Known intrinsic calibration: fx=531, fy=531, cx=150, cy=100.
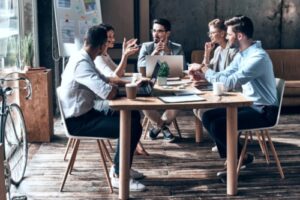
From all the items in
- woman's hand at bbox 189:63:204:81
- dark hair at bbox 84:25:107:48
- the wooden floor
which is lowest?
the wooden floor

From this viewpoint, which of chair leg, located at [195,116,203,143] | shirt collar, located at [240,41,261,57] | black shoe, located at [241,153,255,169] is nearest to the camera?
shirt collar, located at [240,41,261,57]

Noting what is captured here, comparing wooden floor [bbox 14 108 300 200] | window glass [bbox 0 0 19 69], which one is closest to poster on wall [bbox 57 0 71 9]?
window glass [bbox 0 0 19 69]

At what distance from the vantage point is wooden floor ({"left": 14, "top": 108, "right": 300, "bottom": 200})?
411cm

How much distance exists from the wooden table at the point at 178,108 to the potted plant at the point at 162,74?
60 cm

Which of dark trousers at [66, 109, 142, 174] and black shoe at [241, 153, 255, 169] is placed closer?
dark trousers at [66, 109, 142, 174]

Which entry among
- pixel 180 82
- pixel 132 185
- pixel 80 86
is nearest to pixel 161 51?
pixel 180 82

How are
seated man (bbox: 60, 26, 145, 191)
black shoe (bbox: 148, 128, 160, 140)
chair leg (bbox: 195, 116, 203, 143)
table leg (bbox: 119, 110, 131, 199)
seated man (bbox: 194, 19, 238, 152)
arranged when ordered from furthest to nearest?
black shoe (bbox: 148, 128, 160, 140)
chair leg (bbox: 195, 116, 203, 143)
seated man (bbox: 194, 19, 238, 152)
seated man (bbox: 60, 26, 145, 191)
table leg (bbox: 119, 110, 131, 199)

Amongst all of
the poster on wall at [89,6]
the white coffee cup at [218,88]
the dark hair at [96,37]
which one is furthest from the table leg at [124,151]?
the poster on wall at [89,6]

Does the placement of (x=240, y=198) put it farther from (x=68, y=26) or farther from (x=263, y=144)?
(x=68, y=26)

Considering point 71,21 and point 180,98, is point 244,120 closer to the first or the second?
point 180,98

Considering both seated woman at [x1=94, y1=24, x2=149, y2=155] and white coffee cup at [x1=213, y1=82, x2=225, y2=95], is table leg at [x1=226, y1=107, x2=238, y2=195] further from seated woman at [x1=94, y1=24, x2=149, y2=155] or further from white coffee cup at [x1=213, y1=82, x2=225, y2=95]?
seated woman at [x1=94, y1=24, x2=149, y2=155]

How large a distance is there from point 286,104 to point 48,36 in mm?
3220

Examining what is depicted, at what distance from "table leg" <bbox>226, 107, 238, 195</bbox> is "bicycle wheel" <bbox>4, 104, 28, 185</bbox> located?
5.53 ft

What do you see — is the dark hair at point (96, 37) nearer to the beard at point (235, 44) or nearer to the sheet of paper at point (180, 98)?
the sheet of paper at point (180, 98)
